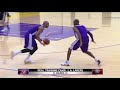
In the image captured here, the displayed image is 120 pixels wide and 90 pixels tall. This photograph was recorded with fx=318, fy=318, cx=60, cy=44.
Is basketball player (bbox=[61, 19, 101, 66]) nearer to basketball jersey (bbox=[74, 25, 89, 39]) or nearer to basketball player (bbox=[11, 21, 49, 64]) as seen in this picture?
basketball jersey (bbox=[74, 25, 89, 39])

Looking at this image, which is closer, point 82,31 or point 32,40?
point 82,31

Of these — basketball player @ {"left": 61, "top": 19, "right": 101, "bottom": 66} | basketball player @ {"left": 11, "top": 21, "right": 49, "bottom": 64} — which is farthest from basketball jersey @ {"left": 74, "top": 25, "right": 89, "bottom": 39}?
basketball player @ {"left": 11, "top": 21, "right": 49, "bottom": 64}

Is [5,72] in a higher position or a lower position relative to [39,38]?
lower

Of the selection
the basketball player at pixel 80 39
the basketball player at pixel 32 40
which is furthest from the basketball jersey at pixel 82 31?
the basketball player at pixel 32 40

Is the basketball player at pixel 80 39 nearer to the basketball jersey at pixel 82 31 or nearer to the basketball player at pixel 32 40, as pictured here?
the basketball jersey at pixel 82 31

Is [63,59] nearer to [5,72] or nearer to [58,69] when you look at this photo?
A: [58,69]

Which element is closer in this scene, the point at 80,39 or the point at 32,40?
the point at 80,39

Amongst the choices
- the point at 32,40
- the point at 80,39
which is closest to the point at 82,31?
the point at 80,39

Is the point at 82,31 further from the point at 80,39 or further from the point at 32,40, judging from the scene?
the point at 32,40
